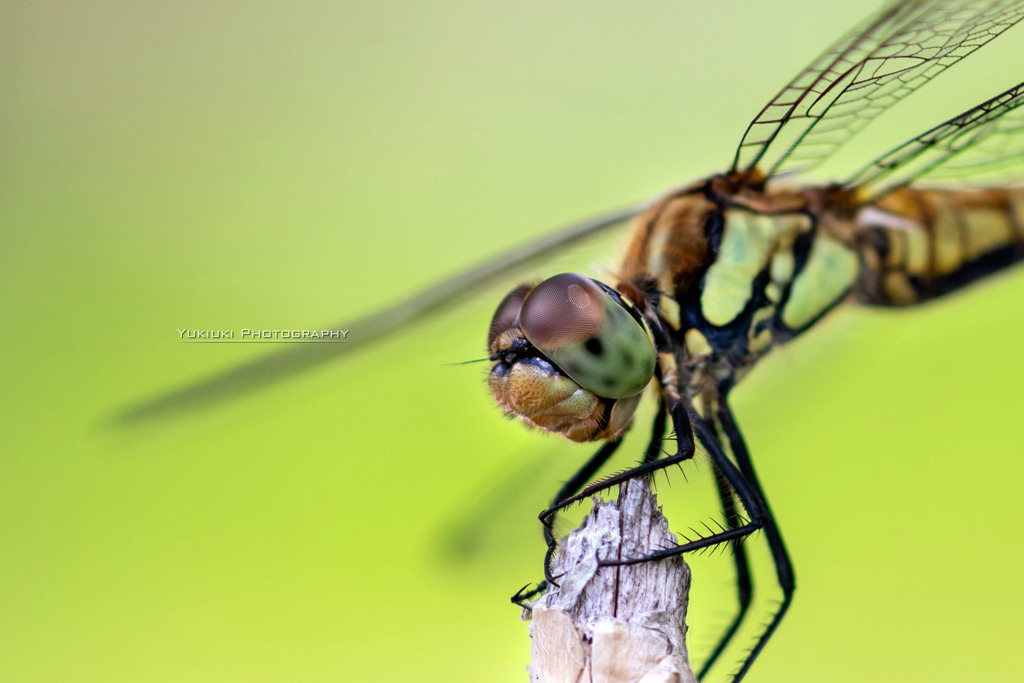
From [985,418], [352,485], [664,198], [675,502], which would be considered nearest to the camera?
[664,198]

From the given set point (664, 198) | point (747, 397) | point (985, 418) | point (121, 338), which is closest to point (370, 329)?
point (664, 198)

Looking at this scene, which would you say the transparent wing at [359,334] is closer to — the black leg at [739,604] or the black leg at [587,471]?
the black leg at [587,471]

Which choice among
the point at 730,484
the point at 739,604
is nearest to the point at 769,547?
the point at 739,604

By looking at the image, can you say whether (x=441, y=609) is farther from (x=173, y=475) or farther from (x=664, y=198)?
(x=664, y=198)

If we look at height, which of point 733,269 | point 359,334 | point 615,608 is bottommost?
point 615,608

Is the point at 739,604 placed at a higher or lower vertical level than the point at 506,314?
lower

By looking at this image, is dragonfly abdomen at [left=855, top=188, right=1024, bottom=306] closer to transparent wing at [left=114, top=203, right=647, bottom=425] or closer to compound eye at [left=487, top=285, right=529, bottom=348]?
transparent wing at [left=114, top=203, right=647, bottom=425]

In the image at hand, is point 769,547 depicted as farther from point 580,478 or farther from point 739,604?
point 580,478
